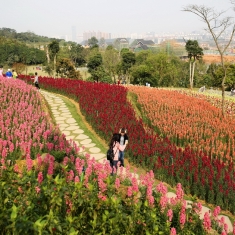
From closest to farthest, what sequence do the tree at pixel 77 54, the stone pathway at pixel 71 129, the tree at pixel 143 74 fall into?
the stone pathway at pixel 71 129 < the tree at pixel 143 74 < the tree at pixel 77 54

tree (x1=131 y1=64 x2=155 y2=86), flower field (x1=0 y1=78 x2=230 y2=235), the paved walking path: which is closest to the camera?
flower field (x1=0 y1=78 x2=230 y2=235)

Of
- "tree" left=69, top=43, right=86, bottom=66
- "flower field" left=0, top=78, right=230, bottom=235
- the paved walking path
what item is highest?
"tree" left=69, top=43, right=86, bottom=66

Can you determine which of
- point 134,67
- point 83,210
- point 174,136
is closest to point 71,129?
point 174,136

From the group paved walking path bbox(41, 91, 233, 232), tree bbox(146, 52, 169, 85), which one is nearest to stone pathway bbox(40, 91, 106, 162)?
paved walking path bbox(41, 91, 233, 232)

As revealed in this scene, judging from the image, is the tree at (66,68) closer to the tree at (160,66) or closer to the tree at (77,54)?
the tree at (160,66)

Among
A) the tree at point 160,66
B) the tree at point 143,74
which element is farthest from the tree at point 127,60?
the tree at point 143,74

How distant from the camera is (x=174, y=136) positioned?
949 centimetres

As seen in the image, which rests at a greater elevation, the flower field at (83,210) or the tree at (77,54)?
the tree at (77,54)

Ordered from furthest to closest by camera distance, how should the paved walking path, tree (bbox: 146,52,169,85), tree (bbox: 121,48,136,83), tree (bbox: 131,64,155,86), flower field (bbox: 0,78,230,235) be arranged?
tree (bbox: 121,48,136,83) < tree (bbox: 146,52,169,85) < tree (bbox: 131,64,155,86) < the paved walking path < flower field (bbox: 0,78,230,235)

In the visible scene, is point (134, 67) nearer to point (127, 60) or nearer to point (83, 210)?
point (127, 60)

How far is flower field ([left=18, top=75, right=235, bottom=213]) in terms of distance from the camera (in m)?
5.97

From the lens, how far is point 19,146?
20.5 feet

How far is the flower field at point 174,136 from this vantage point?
5969 mm

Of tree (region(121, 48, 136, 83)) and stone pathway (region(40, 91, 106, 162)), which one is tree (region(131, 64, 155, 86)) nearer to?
tree (region(121, 48, 136, 83))
